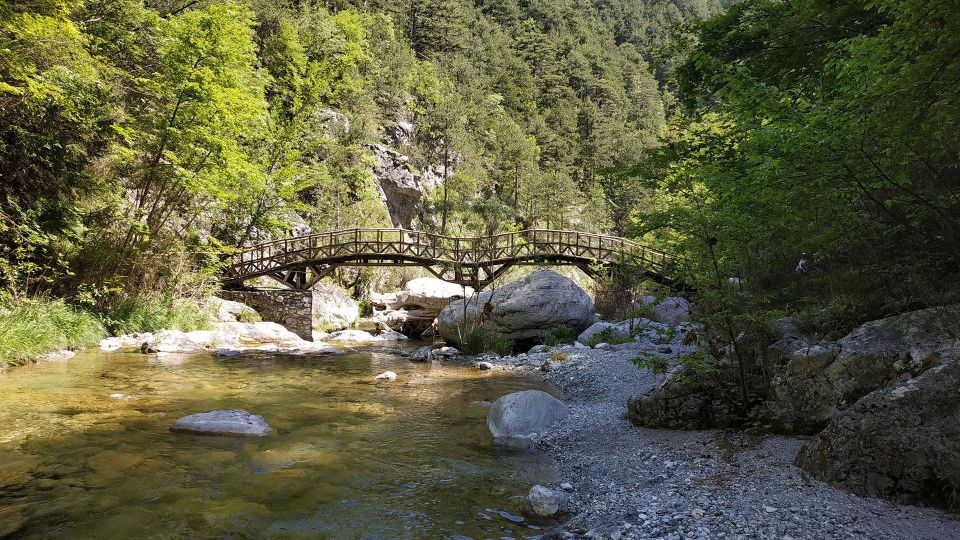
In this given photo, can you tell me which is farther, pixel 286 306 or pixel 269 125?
pixel 269 125

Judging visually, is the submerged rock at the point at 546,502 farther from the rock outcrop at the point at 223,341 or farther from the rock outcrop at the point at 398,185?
the rock outcrop at the point at 398,185

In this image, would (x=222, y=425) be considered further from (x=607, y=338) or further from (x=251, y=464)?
(x=607, y=338)

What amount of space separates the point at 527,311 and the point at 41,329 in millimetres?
10626

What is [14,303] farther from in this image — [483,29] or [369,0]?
[483,29]

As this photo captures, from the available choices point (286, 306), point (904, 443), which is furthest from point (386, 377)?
point (286, 306)

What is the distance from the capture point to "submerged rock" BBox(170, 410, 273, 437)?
19.1ft

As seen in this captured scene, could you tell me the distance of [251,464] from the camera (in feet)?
16.1

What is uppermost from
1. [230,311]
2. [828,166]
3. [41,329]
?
[828,166]

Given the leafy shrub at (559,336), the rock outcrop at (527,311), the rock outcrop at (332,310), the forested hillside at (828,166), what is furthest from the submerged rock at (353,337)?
the forested hillside at (828,166)

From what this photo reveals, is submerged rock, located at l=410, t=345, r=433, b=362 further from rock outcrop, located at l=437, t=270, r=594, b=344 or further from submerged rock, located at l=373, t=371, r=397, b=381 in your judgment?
submerged rock, located at l=373, t=371, r=397, b=381

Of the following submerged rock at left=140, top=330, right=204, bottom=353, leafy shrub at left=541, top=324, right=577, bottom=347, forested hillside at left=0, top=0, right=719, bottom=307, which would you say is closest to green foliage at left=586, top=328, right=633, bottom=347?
leafy shrub at left=541, top=324, right=577, bottom=347

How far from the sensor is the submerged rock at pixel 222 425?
19.1ft

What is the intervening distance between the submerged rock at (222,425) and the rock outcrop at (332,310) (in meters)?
12.9

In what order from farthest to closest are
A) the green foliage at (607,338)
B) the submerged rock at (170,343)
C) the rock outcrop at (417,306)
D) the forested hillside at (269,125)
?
1. the rock outcrop at (417,306)
2. the green foliage at (607,338)
3. the submerged rock at (170,343)
4. the forested hillside at (269,125)
